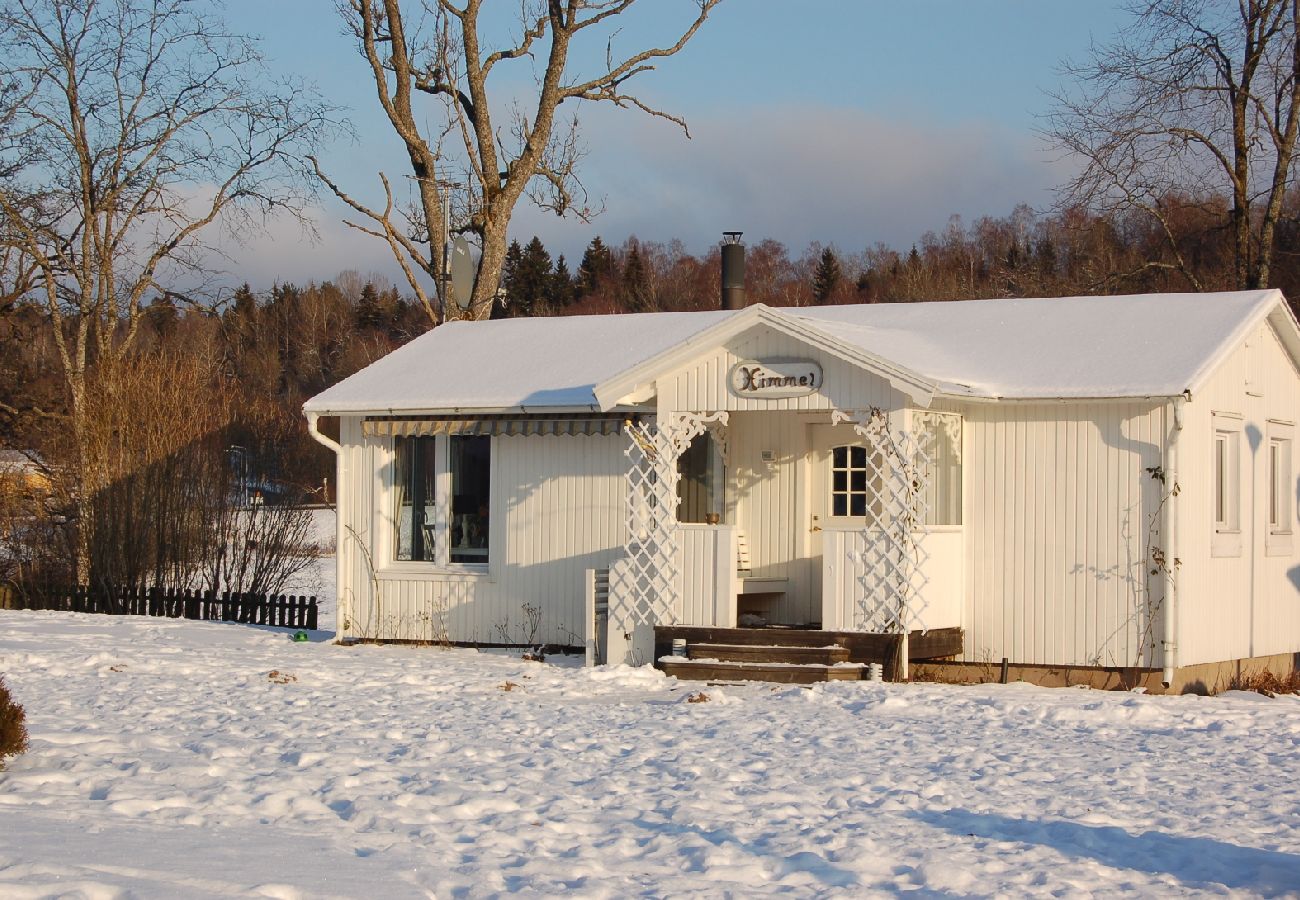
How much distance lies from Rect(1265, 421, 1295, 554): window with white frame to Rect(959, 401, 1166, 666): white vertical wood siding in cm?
284

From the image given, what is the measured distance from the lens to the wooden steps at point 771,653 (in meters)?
14.5

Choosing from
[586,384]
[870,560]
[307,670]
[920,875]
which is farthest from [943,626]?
[920,875]

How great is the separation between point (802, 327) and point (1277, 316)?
569 centimetres

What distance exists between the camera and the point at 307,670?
15.2 meters

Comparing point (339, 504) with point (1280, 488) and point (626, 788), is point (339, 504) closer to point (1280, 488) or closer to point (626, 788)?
point (626, 788)

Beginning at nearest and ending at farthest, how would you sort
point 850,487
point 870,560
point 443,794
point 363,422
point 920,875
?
point 920,875, point 443,794, point 870,560, point 850,487, point 363,422

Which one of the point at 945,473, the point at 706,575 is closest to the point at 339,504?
the point at 706,575

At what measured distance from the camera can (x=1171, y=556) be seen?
1435 centimetres

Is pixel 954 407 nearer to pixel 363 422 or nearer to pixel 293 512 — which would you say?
pixel 363 422

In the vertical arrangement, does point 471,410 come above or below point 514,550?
above

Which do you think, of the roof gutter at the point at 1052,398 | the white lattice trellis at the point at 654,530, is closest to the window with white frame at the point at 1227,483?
the roof gutter at the point at 1052,398

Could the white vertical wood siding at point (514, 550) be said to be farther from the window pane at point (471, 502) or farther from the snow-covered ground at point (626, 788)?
the snow-covered ground at point (626, 788)

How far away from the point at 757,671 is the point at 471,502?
4742 mm

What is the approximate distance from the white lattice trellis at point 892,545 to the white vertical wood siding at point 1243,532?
2443 millimetres
